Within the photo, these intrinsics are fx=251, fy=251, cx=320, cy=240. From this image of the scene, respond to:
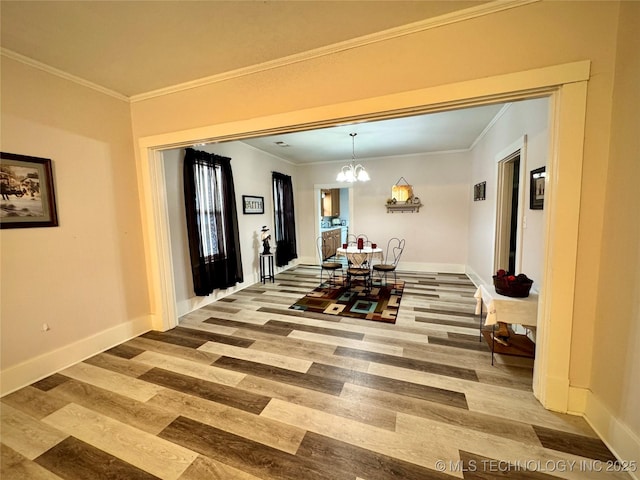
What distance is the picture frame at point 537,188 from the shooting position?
231cm

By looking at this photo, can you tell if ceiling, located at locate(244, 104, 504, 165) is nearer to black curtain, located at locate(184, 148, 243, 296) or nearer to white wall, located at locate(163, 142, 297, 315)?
white wall, located at locate(163, 142, 297, 315)

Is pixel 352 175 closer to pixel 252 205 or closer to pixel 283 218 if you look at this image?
pixel 252 205

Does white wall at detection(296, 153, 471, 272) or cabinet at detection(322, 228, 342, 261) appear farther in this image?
cabinet at detection(322, 228, 342, 261)

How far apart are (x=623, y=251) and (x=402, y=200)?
4423 millimetres

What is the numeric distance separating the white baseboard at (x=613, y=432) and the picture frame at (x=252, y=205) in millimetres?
4924

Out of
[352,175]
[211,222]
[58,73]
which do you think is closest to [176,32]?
[58,73]

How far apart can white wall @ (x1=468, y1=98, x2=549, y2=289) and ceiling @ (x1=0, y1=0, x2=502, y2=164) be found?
1.46m

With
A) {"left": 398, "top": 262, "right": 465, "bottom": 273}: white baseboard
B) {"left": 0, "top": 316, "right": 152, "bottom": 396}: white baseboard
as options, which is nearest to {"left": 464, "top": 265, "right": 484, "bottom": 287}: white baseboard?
{"left": 398, "top": 262, "right": 465, "bottom": 273}: white baseboard

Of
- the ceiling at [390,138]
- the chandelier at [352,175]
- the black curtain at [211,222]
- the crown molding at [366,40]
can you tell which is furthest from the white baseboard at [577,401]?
the black curtain at [211,222]

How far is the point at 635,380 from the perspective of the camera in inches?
52.2

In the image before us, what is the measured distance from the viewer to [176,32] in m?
→ 1.86

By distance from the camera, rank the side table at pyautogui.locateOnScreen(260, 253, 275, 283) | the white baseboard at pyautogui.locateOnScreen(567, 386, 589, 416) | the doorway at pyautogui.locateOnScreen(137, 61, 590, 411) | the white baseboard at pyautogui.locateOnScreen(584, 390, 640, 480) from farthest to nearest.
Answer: the side table at pyautogui.locateOnScreen(260, 253, 275, 283) → the white baseboard at pyautogui.locateOnScreen(567, 386, 589, 416) → the doorway at pyautogui.locateOnScreen(137, 61, 590, 411) → the white baseboard at pyautogui.locateOnScreen(584, 390, 640, 480)

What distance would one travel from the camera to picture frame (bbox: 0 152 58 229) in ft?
6.66

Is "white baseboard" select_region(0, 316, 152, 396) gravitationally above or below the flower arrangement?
below
